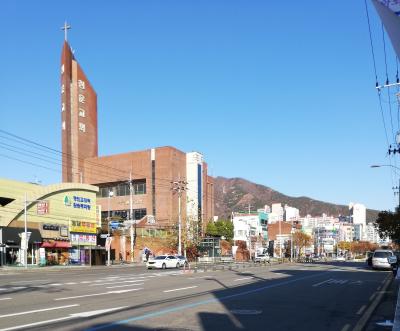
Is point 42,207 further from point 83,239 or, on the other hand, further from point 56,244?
point 83,239

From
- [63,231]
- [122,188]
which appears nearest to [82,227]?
[63,231]

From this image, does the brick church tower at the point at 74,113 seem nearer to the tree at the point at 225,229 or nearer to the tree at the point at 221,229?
the tree at the point at 221,229

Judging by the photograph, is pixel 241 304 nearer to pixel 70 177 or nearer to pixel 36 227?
pixel 36 227

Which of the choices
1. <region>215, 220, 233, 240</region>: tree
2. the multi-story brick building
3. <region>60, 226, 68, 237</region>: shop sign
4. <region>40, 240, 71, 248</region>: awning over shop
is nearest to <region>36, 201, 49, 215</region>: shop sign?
<region>40, 240, 71, 248</region>: awning over shop

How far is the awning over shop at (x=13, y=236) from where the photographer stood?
5211cm

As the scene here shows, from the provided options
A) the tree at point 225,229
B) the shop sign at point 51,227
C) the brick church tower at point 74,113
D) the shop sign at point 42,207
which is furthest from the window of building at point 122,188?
the shop sign at point 42,207

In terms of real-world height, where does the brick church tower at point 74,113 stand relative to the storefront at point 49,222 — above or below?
above

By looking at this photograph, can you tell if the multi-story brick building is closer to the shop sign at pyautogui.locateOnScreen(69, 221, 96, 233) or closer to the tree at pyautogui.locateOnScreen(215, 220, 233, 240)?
the tree at pyautogui.locateOnScreen(215, 220, 233, 240)

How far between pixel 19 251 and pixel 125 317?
45.3 metres

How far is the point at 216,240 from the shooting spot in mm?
104688

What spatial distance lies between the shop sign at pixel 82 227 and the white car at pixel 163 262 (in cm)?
1625

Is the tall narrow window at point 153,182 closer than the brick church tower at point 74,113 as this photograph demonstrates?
No

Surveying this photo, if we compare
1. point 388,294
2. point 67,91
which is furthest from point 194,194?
point 388,294

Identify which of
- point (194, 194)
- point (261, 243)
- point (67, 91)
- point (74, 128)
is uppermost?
point (67, 91)
